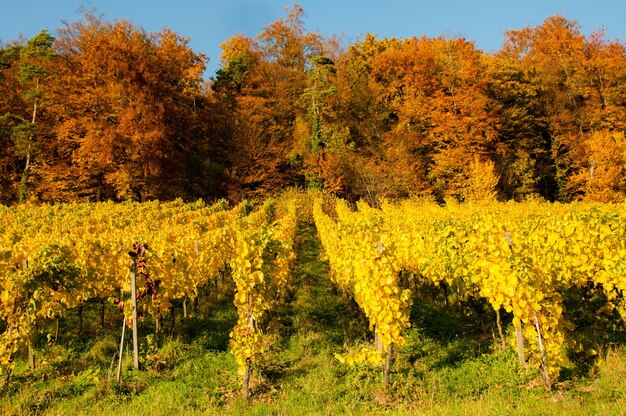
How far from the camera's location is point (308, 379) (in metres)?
5.11

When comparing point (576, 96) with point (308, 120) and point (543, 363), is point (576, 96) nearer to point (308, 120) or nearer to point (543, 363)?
point (308, 120)

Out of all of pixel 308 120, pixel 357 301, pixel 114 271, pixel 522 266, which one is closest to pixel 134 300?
pixel 114 271

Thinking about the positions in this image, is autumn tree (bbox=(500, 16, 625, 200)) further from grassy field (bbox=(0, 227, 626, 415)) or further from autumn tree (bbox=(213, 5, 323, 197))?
Answer: grassy field (bbox=(0, 227, 626, 415))

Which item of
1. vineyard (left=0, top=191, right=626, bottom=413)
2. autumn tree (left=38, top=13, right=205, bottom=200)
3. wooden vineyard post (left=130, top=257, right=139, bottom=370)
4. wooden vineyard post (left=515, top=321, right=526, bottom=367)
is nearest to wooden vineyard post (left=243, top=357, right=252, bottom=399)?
vineyard (left=0, top=191, right=626, bottom=413)

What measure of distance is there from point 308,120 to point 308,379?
29.6 metres

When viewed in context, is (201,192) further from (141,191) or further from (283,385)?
(283,385)

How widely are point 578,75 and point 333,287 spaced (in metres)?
32.1

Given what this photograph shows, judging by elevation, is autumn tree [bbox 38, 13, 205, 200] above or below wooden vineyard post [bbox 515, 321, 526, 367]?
above

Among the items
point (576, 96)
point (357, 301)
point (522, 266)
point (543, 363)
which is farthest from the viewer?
point (576, 96)

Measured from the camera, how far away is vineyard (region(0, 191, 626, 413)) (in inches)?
194

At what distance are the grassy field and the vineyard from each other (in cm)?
5

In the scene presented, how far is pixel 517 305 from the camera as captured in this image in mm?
4777

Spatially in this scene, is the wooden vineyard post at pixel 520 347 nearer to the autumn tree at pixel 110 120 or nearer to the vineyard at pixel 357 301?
the vineyard at pixel 357 301

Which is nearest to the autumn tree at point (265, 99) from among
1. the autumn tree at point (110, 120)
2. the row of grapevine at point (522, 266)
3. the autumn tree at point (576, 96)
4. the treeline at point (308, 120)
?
the treeline at point (308, 120)
